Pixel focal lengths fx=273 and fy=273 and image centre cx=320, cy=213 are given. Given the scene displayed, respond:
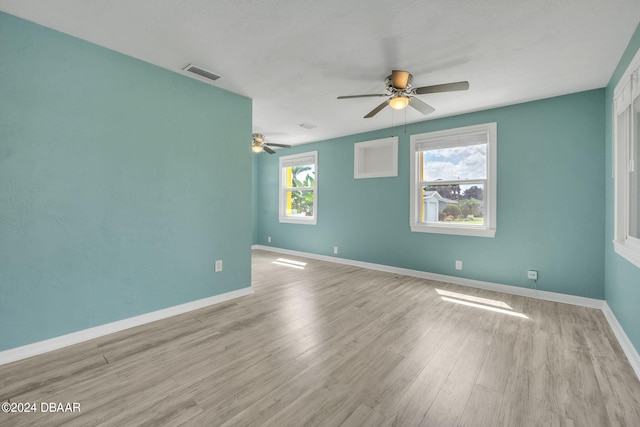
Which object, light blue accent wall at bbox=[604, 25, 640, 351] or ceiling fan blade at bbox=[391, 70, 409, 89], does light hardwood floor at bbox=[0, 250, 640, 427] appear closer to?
light blue accent wall at bbox=[604, 25, 640, 351]

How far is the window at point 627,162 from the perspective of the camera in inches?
84.9

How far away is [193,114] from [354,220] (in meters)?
3.33

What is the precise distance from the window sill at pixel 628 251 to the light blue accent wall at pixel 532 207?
0.75m

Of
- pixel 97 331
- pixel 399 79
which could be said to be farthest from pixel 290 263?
pixel 399 79

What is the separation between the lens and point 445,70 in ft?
8.96

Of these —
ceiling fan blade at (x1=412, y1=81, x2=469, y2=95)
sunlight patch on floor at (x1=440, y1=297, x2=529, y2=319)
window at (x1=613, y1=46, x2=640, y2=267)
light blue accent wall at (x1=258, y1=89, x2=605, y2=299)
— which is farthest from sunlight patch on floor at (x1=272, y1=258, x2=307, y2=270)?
window at (x1=613, y1=46, x2=640, y2=267)

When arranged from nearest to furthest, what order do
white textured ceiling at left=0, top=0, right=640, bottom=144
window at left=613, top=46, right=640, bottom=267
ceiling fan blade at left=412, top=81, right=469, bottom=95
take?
white textured ceiling at left=0, top=0, right=640, bottom=144, window at left=613, top=46, right=640, bottom=267, ceiling fan blade at left=412, top=81, right=469, bottom=95

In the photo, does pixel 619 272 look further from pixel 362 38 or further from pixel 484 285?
pixel 362 38

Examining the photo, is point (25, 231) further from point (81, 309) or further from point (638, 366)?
point (638, 366)

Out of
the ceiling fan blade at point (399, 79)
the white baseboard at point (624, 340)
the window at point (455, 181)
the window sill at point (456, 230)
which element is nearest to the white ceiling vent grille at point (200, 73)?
the ceiling fan blade at point (399, 79)

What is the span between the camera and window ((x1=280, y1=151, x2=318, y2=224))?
6020 millimetres

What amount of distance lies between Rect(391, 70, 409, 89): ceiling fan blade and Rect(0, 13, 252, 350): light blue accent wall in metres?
1.94

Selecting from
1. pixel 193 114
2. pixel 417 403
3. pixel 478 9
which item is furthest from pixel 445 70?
pixel 417 403

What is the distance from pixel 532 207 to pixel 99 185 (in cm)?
480
